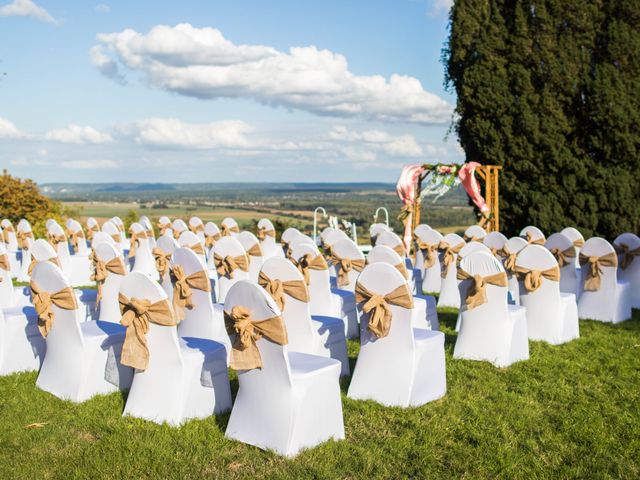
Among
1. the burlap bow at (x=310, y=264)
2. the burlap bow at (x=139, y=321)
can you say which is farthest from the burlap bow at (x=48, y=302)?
the burlap bow at (x=310, y=264)

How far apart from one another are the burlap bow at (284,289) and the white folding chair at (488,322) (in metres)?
1.79

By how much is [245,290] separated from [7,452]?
185cm

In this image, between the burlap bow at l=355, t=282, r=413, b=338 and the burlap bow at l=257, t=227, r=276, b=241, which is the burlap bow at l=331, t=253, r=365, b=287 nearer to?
the burlap bow at l=355, t=282, r=413, b=338

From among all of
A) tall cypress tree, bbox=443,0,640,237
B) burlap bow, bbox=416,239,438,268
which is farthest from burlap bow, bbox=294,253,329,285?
tall cypress tree, bbox=443,0,640,237

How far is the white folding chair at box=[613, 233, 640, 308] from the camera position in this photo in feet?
30.7

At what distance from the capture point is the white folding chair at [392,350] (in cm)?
503

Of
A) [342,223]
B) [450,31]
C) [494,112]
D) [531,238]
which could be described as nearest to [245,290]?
[531,238]

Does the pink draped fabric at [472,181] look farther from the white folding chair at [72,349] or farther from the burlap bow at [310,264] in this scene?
the white folding chair at [72,349]

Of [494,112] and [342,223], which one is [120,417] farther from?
[494,112]

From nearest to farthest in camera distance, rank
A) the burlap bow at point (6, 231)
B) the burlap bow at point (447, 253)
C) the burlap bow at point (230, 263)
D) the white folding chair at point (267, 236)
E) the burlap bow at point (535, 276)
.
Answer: the burlap bow at point (535, 276), the burlap bow at point (230, 263), the burlap bow at point (447, 253), the white folding chair at point (267, 236), the burlap bow at point (6, 231)

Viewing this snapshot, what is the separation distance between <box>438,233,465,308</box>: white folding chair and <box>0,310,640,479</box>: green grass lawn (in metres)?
3.64

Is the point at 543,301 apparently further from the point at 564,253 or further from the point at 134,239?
the point at 134,239

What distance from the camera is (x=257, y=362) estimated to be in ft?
13.9

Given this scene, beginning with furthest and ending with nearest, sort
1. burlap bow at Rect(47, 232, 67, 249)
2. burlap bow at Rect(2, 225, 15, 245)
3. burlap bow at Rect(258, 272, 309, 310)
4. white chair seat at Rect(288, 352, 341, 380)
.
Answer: burlap bow at Rect(2, 225, 15, 245) → burlap bow at Rect(47, 232, 67, 249) → burlap bow at Rect(258, 272, 309, 310) → white chair seat at Rect(288, 352, 341, 380)
